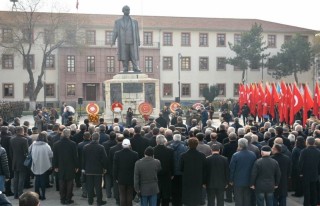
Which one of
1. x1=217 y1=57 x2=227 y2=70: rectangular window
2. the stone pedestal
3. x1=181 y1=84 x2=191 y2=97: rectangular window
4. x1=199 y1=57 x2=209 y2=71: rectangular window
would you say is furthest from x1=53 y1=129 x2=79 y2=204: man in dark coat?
x1=217 y1=57 x2=227 y2=70: rectangular window

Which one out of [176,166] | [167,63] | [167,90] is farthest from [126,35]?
[167,63]

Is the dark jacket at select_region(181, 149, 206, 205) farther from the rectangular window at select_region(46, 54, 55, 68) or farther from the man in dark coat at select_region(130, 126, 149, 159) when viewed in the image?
the rectangular window at select_region(46, 54, 55, 68)

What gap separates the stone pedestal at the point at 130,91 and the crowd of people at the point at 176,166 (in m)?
11.5

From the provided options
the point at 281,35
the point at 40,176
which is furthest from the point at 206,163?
the point at 281,35

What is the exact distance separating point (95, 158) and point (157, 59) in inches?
1945

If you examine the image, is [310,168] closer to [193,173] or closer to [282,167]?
[282,167]

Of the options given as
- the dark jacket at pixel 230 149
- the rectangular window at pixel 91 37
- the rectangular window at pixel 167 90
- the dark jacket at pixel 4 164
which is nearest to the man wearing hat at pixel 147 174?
the dark jacket at pixel 230 149

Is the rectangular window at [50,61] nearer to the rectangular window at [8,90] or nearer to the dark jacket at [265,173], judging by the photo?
the rectangular window at [8,90]

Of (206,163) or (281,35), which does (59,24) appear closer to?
(281,35)

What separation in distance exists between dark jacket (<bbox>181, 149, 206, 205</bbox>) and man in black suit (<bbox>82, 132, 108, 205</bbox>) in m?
2.09

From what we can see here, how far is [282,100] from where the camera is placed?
1953 centimetres

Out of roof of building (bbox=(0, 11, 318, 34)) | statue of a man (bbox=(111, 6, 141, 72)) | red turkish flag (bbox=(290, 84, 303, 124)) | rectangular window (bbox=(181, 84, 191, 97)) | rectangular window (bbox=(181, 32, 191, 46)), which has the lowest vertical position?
red turkish flag (bbox=(290, 84, 303, 124))

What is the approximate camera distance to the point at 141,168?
8711 millimetres

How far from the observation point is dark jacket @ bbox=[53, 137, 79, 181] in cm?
1043
